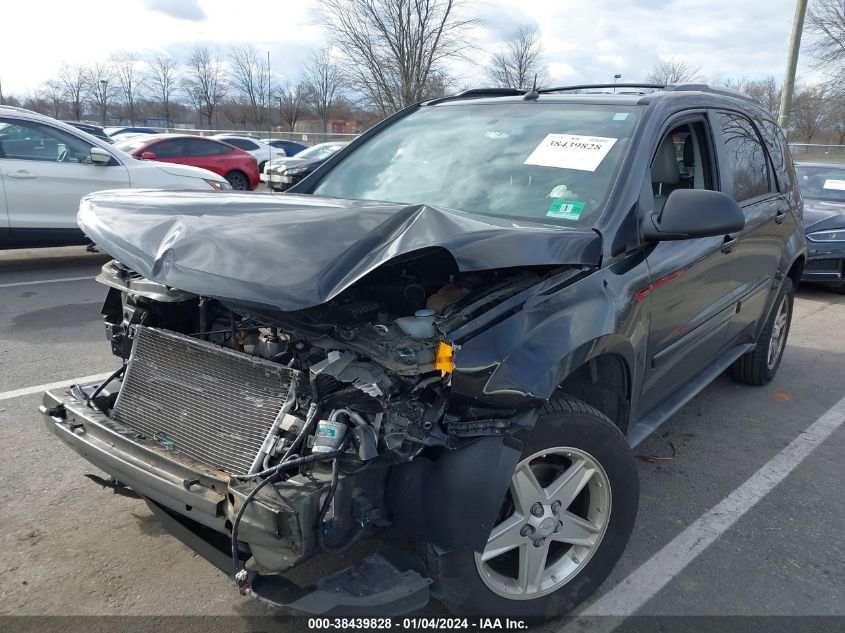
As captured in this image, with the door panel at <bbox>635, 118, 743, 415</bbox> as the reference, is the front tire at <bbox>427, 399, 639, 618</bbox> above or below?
below

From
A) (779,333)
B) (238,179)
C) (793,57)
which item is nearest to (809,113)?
(793,57)

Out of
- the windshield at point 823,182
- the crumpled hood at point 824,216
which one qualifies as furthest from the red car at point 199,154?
the crumpled hood at point 824,216

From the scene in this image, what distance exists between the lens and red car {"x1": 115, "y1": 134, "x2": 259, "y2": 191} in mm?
14109

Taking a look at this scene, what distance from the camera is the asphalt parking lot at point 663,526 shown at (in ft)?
8.64

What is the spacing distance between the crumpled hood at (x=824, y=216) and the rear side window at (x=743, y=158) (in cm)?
474

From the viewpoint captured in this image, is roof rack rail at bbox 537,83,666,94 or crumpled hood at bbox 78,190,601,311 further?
roof rack rail at bbox 537,83,666,94

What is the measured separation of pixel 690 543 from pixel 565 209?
1.65 metres

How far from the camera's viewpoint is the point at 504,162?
3.21 meters

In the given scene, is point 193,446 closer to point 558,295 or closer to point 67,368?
point 558,295

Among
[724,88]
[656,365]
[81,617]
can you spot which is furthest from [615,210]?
[81,617]

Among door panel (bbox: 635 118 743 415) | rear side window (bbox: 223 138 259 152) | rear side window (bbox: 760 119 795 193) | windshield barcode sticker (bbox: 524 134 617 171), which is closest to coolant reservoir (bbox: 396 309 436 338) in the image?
door panel (bbox: 635 118 743 415)

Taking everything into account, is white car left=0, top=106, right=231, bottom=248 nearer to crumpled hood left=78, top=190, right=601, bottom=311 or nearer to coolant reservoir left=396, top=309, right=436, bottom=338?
crumpled hood left=78, top=190, right=601, bottom=311

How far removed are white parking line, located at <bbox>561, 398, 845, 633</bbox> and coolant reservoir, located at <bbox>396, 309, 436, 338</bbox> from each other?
1305 mm

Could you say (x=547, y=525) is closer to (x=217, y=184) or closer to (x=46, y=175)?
(x=46, y=175)
